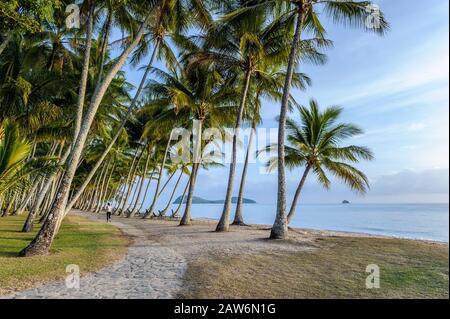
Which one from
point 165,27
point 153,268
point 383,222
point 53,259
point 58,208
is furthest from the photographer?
point 383,222

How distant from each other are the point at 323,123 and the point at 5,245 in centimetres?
1476

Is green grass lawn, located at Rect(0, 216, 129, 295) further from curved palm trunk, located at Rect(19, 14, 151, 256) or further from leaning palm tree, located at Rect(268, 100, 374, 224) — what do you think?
leaning palm tree, located at Rect(268, 100, 374, 224)

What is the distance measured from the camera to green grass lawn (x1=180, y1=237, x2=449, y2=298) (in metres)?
5.43

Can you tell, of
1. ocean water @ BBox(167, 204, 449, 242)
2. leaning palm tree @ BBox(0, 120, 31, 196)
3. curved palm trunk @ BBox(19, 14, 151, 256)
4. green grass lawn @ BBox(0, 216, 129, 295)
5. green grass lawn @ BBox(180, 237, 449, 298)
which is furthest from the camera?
ocean water @ BBox(167, 204, 449, 242)

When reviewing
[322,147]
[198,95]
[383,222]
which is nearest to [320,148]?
[322,147]

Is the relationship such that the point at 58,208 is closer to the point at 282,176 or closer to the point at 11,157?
the point at 11,157

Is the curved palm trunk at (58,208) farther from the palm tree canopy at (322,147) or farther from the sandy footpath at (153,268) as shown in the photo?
the palm tree canopy at (322,147)

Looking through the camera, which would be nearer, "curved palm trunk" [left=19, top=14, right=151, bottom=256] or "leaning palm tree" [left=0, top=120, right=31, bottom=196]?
"leaning palm tree" [left=0, top=120, right=31, bottom=196]

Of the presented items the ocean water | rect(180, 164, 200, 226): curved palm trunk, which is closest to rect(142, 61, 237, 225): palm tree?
rect(180, 164, 200, 226): curved palm trunk

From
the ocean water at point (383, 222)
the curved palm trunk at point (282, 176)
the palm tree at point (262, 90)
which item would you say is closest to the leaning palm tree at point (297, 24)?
the curved palm trunk at point (282, 176)

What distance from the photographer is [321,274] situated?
666 centimetres

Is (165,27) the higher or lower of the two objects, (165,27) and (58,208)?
the higher

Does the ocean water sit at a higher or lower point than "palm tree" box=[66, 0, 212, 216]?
lower
